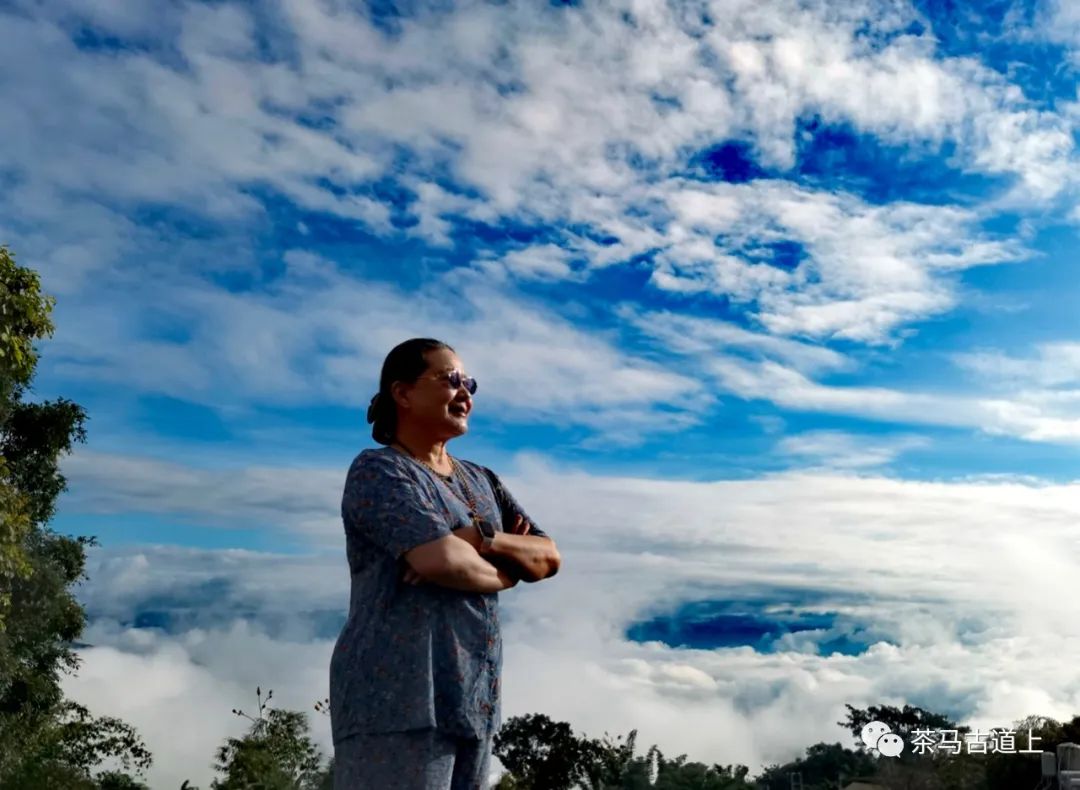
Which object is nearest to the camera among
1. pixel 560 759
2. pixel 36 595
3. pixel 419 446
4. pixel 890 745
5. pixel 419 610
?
pixel 419 610

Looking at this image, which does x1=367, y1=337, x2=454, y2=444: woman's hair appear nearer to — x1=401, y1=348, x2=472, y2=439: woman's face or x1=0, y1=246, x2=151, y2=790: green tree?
x1=401, y1=348, x2=472, y2=439: woman's face

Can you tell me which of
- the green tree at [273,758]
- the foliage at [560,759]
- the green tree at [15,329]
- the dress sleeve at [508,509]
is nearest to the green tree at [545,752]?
the foliage at [560,759]

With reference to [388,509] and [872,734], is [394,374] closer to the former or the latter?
[388,509]

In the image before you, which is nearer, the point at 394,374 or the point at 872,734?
the point at 394,374

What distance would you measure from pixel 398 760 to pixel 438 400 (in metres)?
0.87

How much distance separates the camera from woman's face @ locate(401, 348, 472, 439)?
3.00 meters

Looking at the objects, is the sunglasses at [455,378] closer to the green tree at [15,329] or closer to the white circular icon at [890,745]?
the green tree at [15,329]

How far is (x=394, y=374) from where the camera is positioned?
304 cm

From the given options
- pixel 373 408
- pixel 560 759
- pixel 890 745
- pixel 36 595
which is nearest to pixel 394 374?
pixel 373 408

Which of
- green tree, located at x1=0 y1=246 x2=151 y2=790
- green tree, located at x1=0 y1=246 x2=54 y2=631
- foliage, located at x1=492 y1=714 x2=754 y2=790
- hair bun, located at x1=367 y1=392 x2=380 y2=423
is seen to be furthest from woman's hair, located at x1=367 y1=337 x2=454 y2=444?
foliage, located at x1=492 y1=714 x2=754 y2=790

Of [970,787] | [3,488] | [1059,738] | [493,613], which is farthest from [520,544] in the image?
[1059,738]

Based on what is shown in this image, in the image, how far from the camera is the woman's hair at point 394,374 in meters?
3.02

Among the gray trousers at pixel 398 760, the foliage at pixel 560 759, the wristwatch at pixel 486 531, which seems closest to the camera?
the gray trousers at pixel 398 760

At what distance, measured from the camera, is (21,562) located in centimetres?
1029
